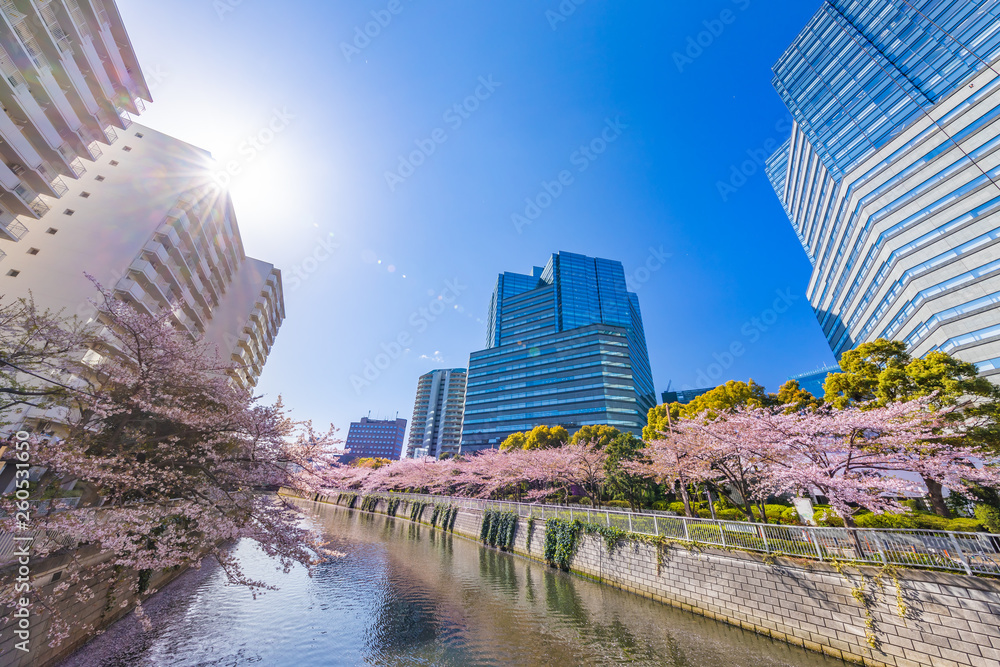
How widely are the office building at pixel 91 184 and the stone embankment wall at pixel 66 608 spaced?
12435 mm

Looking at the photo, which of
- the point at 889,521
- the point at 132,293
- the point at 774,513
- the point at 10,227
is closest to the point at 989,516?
the point at 889,521

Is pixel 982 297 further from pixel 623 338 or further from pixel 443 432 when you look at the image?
pixel 443 432

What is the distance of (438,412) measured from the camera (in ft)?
484

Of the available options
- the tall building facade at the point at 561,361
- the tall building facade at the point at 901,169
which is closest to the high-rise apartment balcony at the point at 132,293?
the tall building facade at the point at 901,169

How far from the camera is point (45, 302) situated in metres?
23.7

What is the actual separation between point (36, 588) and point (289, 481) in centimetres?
483

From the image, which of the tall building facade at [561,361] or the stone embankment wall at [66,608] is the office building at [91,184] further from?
the tall building facade at [561,361]

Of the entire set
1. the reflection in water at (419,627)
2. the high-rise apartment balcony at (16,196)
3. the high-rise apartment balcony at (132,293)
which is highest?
the high-rise apartment balcony at (16,196)

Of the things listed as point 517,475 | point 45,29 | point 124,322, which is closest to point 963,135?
point 517,475

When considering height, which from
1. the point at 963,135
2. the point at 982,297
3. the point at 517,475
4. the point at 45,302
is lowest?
the point at 517,475

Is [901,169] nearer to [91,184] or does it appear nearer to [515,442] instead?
[515,442]

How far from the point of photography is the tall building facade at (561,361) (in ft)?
302

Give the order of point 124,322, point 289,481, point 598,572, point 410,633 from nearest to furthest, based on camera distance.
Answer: point 124,322 → point 289,481 → point 410,633 → point 598,572

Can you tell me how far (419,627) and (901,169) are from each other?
70.3 meters
